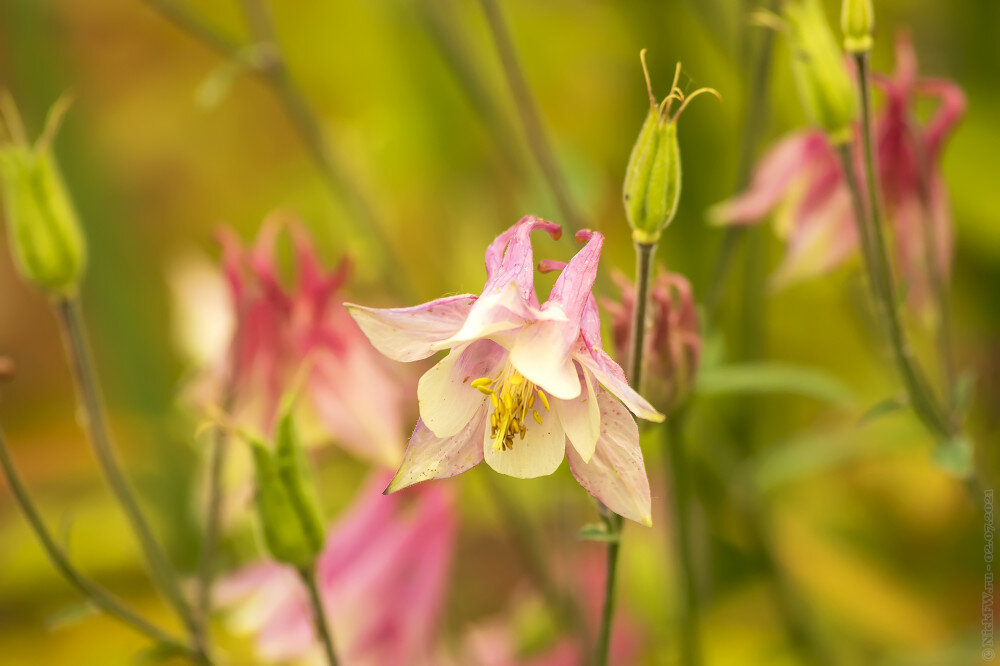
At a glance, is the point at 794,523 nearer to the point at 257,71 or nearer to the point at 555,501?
the point at 555,501

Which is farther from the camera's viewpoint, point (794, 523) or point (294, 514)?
point (794, 523)

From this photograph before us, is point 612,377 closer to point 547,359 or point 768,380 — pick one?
point 547,359

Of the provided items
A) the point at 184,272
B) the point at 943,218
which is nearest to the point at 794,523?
the point at 943,218

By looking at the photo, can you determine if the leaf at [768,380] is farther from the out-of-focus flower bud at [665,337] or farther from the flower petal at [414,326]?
the flower petal at [414,326]

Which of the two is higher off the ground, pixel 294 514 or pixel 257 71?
pixel 257 71

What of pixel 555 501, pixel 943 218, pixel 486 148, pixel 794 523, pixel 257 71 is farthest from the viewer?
pixel 486 148

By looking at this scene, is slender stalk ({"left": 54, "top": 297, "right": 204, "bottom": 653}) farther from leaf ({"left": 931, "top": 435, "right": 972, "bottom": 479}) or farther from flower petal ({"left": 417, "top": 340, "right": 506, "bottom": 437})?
leaf ({"left": 931, "top": 435, "right": 972, "bottom": 479})

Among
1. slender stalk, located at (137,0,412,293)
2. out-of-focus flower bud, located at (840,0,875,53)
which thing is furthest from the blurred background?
out-of-focus flower bud, located at (840,0,875,53)

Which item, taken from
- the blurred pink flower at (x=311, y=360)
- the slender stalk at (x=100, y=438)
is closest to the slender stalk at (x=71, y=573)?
the slender stalk at (x=100, y=438)
